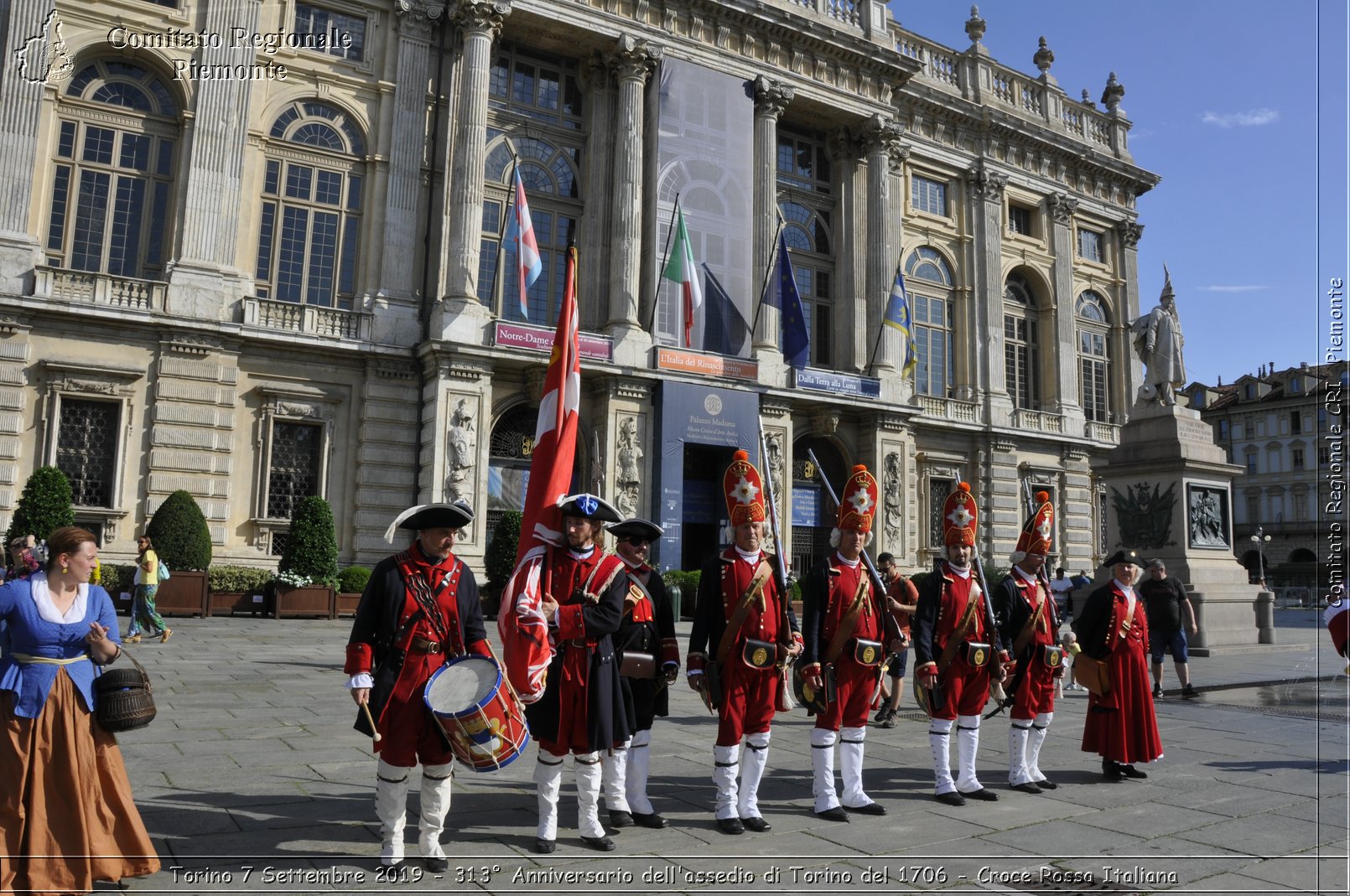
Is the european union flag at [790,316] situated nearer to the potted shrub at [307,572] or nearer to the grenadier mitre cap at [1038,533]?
the potted shrub at [307,572]

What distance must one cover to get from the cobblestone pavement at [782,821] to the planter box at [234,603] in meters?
10.8

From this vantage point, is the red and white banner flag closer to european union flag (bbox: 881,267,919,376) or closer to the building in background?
european union flag (bbox: 881,267,919,376)

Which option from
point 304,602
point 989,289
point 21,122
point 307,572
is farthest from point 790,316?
point 21,122

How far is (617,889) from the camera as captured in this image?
4676mm

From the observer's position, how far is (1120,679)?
7727 millimetres

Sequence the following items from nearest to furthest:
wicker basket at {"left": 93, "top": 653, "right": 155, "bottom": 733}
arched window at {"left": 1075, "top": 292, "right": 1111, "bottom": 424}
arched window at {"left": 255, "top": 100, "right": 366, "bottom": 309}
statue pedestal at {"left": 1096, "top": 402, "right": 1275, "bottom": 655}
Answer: wicker basket at {"left": 93, "top": 653, "right": 155, "bottom": 733}, statue pedestal at {"left": 1096, "top": 402, "right": 1275, "bottom": 655}, arched window at {"left": 255, "top": 100, "right": 366, "bottom": 309}, arched window at {"left": 1075, "top": 292, "right": 1111, "bottom": 424}

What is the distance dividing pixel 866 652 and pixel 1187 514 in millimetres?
11892

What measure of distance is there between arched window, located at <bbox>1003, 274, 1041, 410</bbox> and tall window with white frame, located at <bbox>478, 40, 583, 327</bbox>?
57.3ft

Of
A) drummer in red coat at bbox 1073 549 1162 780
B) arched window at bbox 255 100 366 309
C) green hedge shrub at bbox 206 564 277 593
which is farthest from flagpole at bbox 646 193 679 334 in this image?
drummer in red coat at bbox 1073 549 1162 780

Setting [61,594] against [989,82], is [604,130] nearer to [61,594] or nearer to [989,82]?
A: [989,82]

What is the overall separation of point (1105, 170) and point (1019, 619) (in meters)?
36.2

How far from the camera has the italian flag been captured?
24.8 meters

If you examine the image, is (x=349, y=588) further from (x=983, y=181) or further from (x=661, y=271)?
(x=983, y=181)

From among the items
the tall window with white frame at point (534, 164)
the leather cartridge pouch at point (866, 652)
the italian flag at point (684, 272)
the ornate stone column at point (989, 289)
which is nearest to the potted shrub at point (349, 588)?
the tall window with white frame at point (534, 164)
